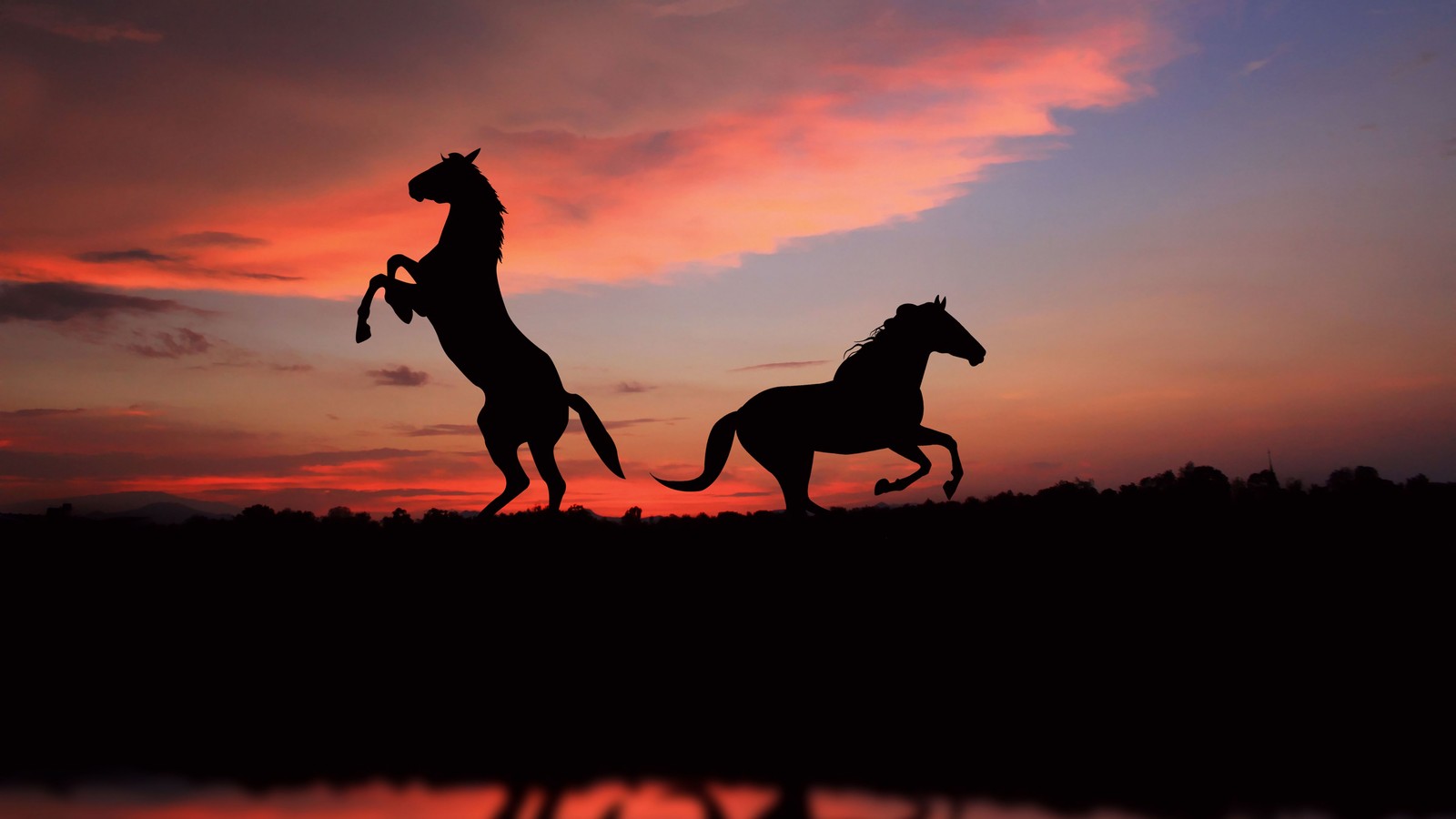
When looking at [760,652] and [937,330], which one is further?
[937,330]

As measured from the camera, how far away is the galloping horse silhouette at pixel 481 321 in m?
11.8

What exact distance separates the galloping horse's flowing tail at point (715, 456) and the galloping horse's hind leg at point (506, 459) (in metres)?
1.76

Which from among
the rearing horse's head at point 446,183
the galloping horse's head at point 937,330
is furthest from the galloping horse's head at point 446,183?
the galloping horse's head at point 937,330

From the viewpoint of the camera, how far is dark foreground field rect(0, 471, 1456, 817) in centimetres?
741

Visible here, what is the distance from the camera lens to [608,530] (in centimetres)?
978

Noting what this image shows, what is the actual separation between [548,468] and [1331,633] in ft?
25.1

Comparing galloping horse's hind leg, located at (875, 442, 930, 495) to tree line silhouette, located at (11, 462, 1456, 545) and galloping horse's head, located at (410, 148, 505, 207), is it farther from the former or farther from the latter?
galloping horse's head, located at (410, 148, 505, 207)

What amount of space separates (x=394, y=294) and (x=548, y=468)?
2.54m

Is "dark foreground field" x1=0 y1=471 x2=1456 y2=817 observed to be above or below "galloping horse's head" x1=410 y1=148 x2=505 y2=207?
below

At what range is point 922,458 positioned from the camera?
39.1ft

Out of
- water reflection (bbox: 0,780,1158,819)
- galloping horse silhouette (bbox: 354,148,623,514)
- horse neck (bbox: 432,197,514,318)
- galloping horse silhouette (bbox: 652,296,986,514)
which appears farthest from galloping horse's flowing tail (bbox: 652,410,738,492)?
water reflection (bbox: 0,780,1158,819)

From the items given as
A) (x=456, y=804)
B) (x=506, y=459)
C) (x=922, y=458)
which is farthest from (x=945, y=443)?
(x=456, y=804)

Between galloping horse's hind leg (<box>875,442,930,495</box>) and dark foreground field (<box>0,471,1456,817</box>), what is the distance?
7.44 feet

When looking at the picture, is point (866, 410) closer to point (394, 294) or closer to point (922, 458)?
point (922, 458)
